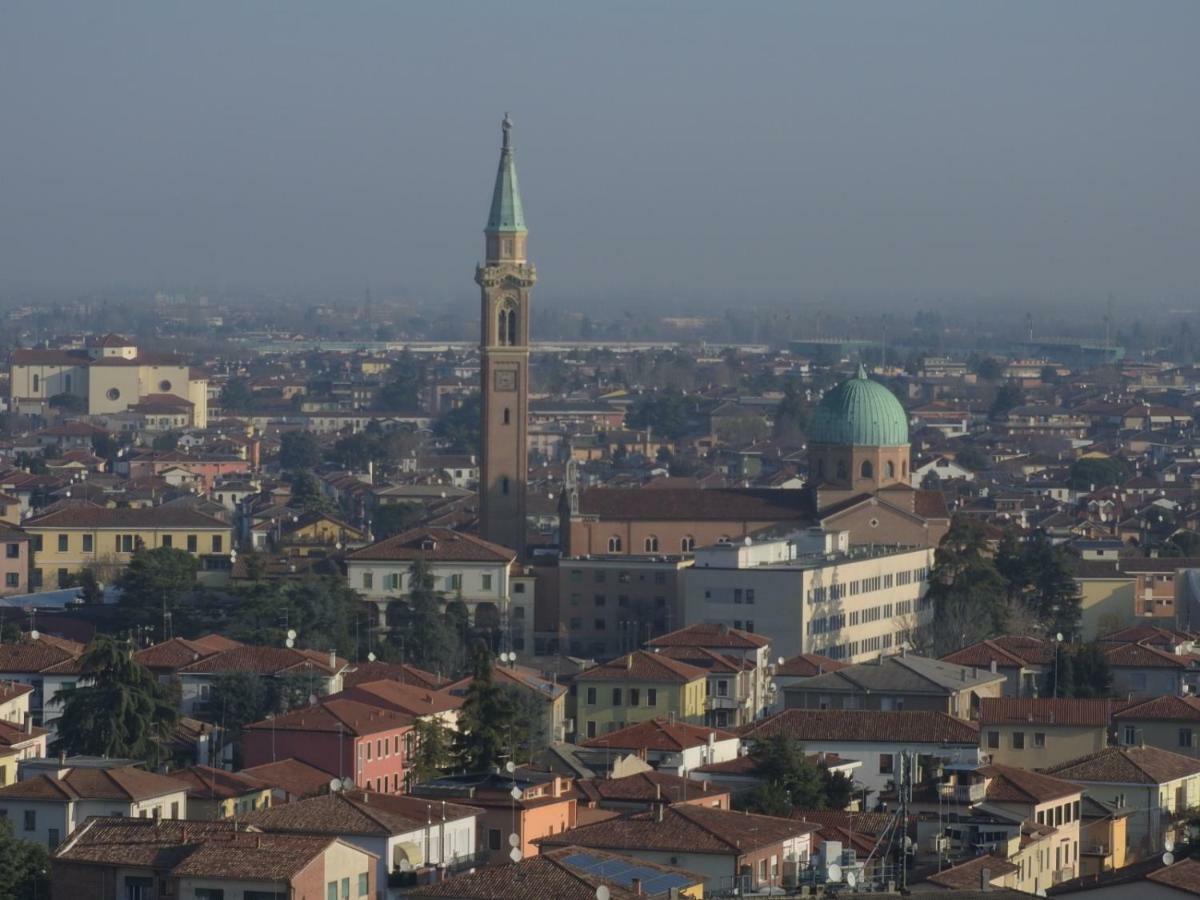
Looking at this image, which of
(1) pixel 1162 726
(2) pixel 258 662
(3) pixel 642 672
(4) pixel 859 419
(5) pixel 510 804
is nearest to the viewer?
(5) pixel 510 804

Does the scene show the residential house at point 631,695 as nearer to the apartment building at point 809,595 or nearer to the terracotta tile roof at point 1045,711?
the terracotta tile roof at point 1045,711

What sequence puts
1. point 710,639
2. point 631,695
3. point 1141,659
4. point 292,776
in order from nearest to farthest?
point 292,776 < point 631,695 < point 1141,659 < point 710,639

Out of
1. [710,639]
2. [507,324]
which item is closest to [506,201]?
[507,324]

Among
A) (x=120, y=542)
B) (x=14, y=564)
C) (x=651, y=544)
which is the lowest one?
(x=14, y=564)

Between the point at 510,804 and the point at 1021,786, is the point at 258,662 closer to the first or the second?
the point at 1021,786

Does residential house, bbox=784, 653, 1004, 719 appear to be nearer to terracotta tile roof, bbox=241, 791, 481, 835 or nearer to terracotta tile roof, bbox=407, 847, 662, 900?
terracotta tile roof, bbox=241, 791, 481, 835

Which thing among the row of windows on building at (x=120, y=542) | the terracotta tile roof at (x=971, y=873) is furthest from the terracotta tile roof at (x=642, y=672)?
the row of windows on building at (x=120, y=542)
